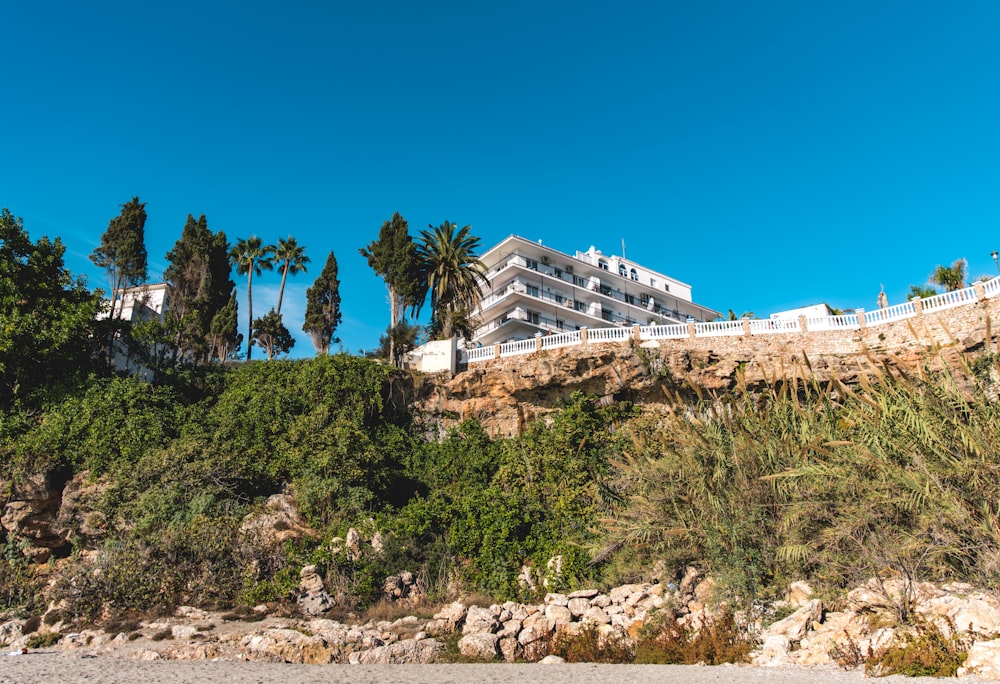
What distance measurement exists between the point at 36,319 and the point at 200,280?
1228 cm

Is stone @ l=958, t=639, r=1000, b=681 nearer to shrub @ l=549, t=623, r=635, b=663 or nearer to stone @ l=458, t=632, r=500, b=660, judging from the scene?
shrub @ l=549, t=623, r=635, b=663

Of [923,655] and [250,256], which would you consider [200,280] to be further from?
[923,655]

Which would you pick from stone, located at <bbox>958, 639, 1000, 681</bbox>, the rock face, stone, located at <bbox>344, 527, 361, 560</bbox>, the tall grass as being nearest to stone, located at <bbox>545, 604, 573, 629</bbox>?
the tall grass

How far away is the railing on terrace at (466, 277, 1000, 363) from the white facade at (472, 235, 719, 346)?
69.6ft

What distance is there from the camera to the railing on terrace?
21.0 m

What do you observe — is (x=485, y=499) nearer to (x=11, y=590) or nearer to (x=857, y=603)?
(x=857, y=603)

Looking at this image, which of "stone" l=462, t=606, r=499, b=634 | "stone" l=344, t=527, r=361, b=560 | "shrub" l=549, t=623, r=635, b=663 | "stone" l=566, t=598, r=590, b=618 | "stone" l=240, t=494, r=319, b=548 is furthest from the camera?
"stone" l=240, t=494, r=319, b=548

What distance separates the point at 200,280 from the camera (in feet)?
113

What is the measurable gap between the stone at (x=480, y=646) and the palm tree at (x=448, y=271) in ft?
65.3

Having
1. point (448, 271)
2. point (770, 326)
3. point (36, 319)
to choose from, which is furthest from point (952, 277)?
point (36, 319)

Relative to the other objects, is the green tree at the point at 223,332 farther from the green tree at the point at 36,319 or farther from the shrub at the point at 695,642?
the shrub at the point at 695,642

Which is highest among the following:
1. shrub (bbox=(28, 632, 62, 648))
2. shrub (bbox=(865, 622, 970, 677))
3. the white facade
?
the white facade

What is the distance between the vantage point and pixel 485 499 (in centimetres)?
2153

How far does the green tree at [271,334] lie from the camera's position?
35938 millimetres
